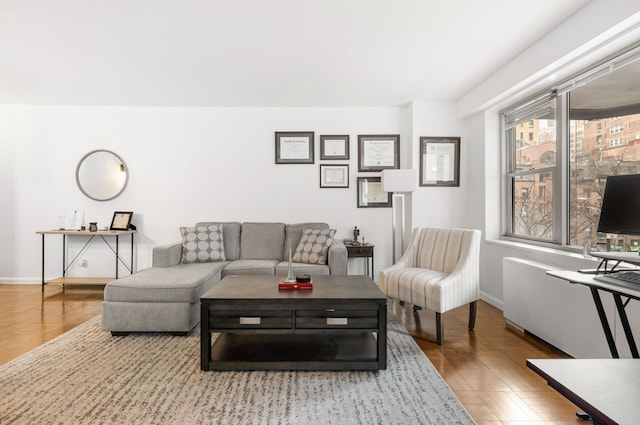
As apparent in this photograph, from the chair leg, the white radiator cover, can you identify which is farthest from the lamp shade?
the chair leg

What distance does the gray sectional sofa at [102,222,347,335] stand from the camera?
9.77ft

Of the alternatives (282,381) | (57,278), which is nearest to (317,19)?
(282,381)

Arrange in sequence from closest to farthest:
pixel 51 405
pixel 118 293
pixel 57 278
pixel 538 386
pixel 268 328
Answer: pixel 51 405
pixel 538 386
pixel 268 328
pixel 118 293
pixel 57 278

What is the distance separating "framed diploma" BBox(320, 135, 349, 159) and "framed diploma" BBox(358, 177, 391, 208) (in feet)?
1.38

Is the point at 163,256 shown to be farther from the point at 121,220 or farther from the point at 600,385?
the point at 600,385

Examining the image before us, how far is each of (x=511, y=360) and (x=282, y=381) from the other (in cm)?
165

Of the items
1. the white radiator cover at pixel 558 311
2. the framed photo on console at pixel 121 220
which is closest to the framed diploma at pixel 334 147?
the white radiator cover at pixel 558 311

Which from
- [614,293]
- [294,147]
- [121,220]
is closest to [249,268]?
[294,147]

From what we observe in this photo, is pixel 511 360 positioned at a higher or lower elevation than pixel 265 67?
lower

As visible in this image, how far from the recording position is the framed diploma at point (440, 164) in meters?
4.64

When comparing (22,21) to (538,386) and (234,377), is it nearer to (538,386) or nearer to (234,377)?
(234,377)

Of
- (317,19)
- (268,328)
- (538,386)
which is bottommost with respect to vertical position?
(538,386)

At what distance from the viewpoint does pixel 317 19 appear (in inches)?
102

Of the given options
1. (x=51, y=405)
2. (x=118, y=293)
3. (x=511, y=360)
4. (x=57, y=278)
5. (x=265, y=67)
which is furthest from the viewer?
(x=57, y=278)
